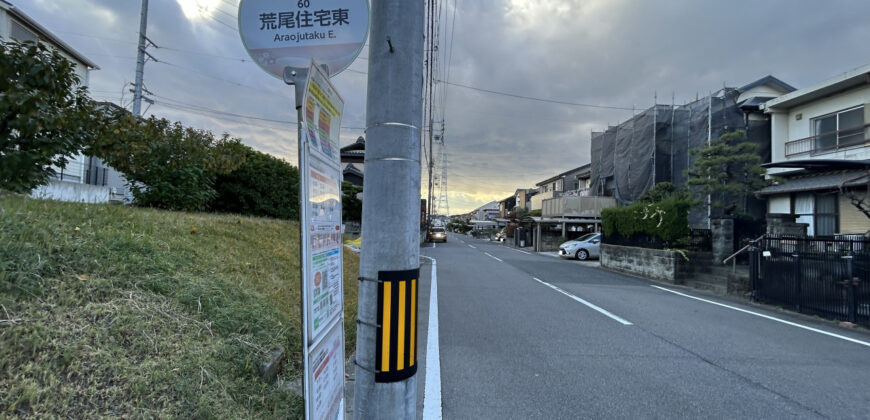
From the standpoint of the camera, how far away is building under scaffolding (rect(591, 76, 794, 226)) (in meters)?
18.6

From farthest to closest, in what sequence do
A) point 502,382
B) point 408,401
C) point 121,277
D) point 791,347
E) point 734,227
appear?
point 734,227, point 791,347, point 502,382, point 121,277, point 408,401

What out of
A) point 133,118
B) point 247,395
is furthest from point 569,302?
point 133,118

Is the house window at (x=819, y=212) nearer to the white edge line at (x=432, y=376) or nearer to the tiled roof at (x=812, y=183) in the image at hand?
the tiled roof at (x=812, y=183)

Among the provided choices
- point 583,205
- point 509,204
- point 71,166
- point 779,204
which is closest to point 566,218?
point 583,205

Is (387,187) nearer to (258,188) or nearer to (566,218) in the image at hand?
(258,188)

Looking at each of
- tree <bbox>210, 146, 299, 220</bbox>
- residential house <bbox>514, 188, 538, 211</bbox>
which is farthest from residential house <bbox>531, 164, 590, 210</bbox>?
tree <bbox>210, 146, 299, 220</bbox>

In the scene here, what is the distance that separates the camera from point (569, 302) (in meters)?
8.10

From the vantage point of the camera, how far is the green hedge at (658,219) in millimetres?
12539

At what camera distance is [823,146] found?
591 inches

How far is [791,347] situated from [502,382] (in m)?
4.36

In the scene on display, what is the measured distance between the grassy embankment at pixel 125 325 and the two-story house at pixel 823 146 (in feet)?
53.0

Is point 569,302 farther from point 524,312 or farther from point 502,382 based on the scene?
point 502,382

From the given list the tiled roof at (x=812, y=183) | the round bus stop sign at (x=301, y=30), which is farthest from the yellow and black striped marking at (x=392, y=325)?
the tiled roof at (x=812, y=183)

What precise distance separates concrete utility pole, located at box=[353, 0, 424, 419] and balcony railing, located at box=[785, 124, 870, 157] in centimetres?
1899
